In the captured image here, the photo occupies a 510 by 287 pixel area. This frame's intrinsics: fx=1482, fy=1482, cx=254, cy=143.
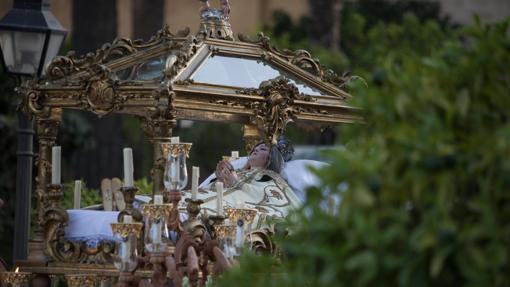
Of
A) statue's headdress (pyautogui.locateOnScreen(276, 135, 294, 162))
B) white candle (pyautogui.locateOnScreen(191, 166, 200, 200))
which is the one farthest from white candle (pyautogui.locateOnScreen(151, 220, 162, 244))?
statue's headdress (pyautogui.locateOnScreen(276, 135, 294, 162))

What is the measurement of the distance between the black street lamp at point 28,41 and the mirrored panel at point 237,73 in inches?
69.5

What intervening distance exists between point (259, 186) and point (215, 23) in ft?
3.79

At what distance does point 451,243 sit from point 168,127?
16.2 feet

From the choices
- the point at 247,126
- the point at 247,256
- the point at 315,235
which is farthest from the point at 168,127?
the point at 315,235

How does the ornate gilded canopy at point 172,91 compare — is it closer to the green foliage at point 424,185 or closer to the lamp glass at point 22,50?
the lamp glass at point 22,50

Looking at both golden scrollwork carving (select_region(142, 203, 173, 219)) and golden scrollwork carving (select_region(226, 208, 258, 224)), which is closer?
golden scrollwork carving (select_region(142, 203, 173, 219))

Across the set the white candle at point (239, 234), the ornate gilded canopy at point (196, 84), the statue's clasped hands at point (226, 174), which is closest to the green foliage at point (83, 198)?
the statue's clasped hands at point (226, 174)

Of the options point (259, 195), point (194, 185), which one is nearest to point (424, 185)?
point (194, 185)

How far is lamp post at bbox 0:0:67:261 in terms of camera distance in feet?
35.5

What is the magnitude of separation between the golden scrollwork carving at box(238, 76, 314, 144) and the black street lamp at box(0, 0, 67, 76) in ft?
6.75

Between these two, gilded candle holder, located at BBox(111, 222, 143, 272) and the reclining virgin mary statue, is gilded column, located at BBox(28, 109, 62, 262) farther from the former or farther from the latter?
gilded candle holder, located at BBox(111, 222, 143, 272)

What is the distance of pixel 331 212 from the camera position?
185 inches

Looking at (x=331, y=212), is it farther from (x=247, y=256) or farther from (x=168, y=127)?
(x=168, y=127)

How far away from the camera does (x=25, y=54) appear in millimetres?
11047
